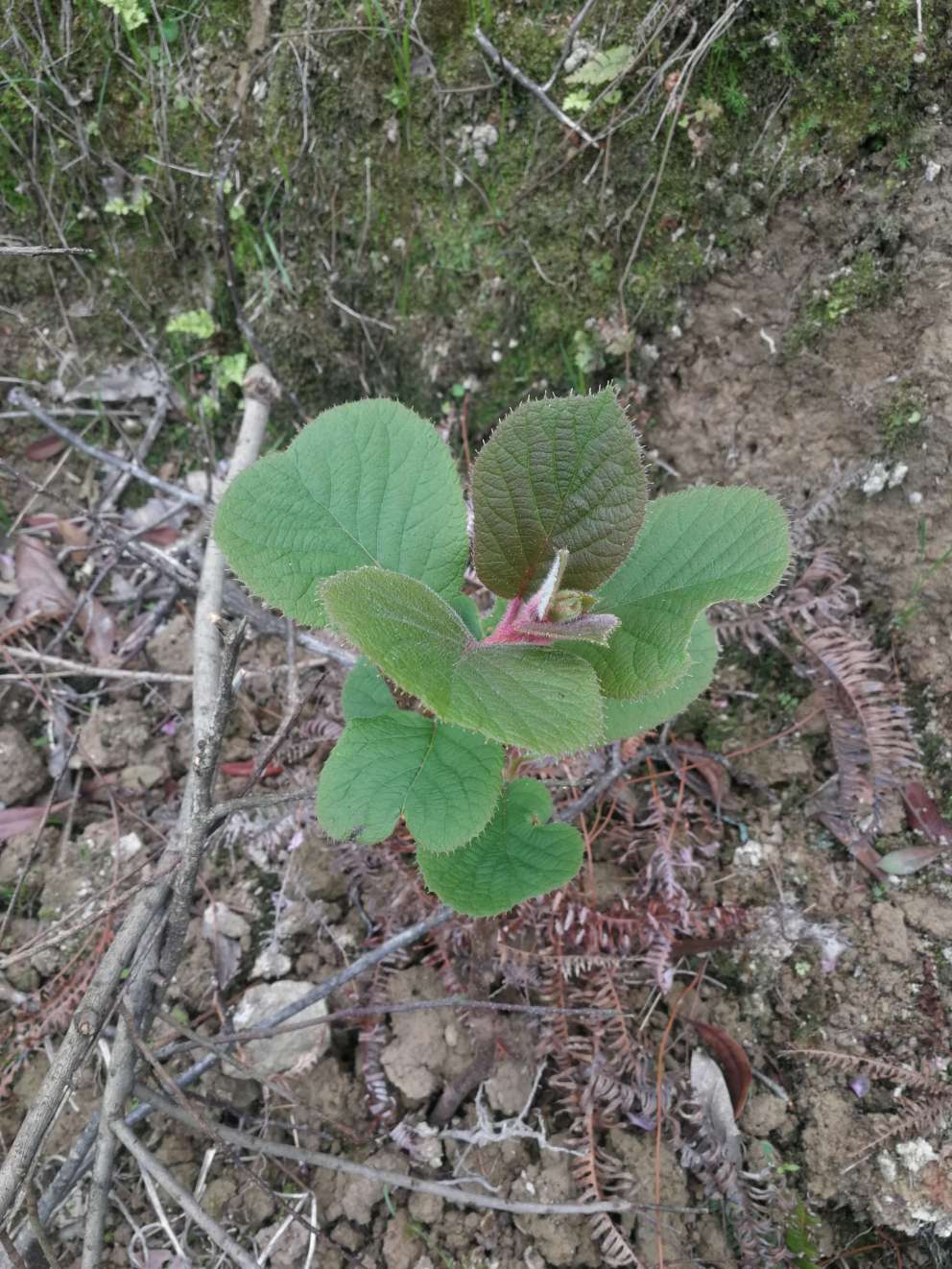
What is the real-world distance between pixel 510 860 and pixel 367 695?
0.44 metres

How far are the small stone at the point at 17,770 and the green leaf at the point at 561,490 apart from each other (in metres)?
1.84

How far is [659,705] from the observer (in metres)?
1.63

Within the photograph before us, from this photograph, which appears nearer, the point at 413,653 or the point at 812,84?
the point at 413,653

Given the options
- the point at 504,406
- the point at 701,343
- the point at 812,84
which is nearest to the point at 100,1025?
the point at 504,406

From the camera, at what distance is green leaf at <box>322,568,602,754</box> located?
3.55ft

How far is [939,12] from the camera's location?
6.84 feet

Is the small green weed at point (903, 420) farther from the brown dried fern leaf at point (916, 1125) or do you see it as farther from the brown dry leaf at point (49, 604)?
the brown dry leaf at point (49, 604)

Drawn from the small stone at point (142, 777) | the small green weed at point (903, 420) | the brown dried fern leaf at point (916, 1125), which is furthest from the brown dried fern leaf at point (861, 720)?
the small stone at point (142, 777)

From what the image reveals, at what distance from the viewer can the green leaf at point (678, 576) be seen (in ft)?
4.11

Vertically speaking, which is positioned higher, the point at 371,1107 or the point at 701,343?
the point at 701,343

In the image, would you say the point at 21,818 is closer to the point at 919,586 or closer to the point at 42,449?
the point at 42,449

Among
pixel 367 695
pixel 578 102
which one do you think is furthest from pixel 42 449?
pixel 578 102

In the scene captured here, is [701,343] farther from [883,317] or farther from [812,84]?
[812,84]

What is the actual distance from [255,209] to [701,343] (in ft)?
5.05
